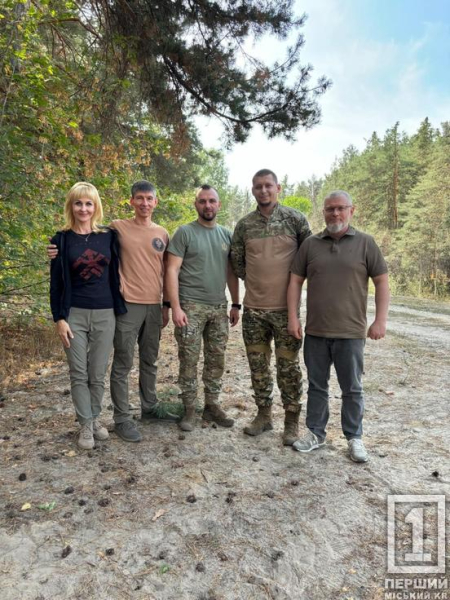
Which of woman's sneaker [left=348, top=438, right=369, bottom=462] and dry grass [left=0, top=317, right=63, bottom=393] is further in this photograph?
dry grass [left=0, top=317, right=63, bottom=393]

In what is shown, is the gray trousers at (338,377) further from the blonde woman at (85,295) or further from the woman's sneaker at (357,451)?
the blonde woman at (85,295)

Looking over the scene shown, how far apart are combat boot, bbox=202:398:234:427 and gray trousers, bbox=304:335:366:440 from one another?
2.86 feet

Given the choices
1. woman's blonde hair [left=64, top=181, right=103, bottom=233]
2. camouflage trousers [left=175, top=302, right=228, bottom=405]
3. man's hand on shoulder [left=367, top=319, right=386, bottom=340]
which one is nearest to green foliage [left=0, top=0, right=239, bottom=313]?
woman's blonde hair [left=64, top=181, right=103, bottom=233]

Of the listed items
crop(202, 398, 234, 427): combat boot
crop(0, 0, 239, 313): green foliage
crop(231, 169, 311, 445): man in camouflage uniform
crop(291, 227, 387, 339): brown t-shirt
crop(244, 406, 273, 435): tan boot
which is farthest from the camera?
crop(0, 0, 239, 313): green foliage

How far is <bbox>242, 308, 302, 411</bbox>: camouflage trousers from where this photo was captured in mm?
3715

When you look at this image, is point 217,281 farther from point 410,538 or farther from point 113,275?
point 410,538

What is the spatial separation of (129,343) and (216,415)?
3.98ft

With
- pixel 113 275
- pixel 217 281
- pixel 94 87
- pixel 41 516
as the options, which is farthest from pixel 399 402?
pixel 94 87

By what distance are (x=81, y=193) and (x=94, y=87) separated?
2645 mm

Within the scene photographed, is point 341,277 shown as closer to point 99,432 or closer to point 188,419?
point 188,419

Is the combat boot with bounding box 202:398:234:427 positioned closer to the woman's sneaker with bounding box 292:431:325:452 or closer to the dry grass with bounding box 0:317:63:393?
the woman's sneaker with bounding box 292:431:325:452

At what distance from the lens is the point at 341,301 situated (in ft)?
11.0

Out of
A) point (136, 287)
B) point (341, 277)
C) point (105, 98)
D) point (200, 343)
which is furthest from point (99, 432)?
point (105, 98)

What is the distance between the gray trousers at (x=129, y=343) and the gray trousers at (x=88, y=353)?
0.50ft
